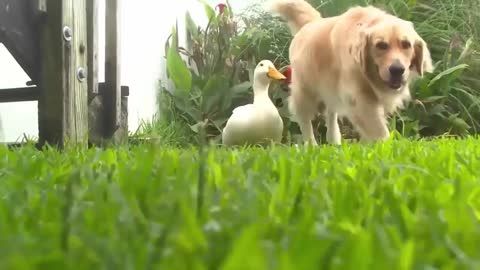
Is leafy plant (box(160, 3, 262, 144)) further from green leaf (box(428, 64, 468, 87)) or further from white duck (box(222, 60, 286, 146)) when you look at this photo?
green leaf (box(428, 64, 468, 87))

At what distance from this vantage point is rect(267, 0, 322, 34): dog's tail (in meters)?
2.84

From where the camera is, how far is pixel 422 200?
0.53 metres

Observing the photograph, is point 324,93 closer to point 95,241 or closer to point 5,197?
point 5,197

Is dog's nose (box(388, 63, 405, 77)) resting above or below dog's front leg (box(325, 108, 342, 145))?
above

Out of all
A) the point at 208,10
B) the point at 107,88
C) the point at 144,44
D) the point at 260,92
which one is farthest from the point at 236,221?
the point at 208,10

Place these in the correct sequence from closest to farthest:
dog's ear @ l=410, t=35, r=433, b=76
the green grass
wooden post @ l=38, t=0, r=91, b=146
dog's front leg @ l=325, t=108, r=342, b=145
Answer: the green grass → wooden post @ l=38, t=0, r=91, b=146 → dog's ear @ l=410, t=35, r=433, b=76 → dog's front leg @ l=325, t=108, r=342, b=145

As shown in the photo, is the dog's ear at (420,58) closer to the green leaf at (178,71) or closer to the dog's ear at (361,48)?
the dog's ear at (361,48)

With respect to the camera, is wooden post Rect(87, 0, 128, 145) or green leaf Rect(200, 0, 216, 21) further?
green leaf Rect(200, 0, 216, 21)

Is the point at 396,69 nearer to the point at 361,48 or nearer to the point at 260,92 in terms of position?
the point at 361,48

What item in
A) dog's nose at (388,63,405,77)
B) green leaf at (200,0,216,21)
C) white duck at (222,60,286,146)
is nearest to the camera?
dog's nose at (388,63,405,77)

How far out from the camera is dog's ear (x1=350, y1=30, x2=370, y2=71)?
2.23 metres

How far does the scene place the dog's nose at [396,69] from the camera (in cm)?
218

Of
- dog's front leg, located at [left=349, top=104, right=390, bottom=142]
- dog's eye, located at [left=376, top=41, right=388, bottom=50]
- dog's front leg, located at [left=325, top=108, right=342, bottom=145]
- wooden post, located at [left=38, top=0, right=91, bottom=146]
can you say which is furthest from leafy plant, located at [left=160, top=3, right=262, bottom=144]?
wooden post, located at [left=38, top=0, right=91, bottom=146]

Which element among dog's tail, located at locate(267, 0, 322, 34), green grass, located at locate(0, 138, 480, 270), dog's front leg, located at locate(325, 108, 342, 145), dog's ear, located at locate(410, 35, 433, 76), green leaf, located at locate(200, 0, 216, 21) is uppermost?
green leaf, located at locate(200, 0, 216, 21)
